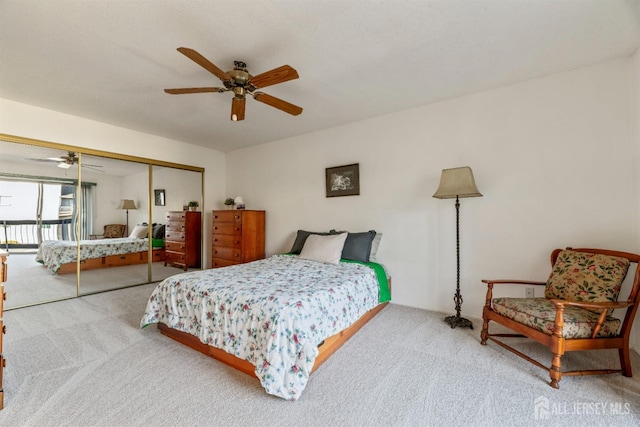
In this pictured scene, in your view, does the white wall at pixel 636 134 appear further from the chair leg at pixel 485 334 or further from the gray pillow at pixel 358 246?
the gray pillow at pixel 358 246

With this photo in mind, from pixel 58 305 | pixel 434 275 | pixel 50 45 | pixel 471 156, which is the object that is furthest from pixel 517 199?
pixel 58 305

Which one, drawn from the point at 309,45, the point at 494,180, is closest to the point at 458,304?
the point at 494,180

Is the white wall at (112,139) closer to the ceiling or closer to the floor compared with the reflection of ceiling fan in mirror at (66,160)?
closer to the ceiling

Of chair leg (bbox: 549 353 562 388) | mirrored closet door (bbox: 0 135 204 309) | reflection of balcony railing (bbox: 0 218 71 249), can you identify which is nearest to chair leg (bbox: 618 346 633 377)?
chair leg (bbox: 549 353 562 388)

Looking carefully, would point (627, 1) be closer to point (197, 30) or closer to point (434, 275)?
point (434, 275)

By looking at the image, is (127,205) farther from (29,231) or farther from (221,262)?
(221,262)

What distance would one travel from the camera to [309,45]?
2.09 meters

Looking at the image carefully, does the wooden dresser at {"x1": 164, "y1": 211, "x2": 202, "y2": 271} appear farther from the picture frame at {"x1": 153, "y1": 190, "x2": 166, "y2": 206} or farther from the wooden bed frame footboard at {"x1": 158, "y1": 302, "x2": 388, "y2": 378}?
the wooden bed frame footboard at {"x1": 158, "y1": 302, "x2": 388, "y2": 378}

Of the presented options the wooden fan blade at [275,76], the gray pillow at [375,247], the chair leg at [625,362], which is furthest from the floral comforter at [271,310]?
the chair leg at [625,362]

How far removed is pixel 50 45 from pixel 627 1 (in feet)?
13.5

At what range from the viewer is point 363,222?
12.1ft

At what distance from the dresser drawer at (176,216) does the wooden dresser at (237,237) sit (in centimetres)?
58

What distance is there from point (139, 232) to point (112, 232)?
36 centimetres

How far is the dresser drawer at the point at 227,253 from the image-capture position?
14.4 feet
